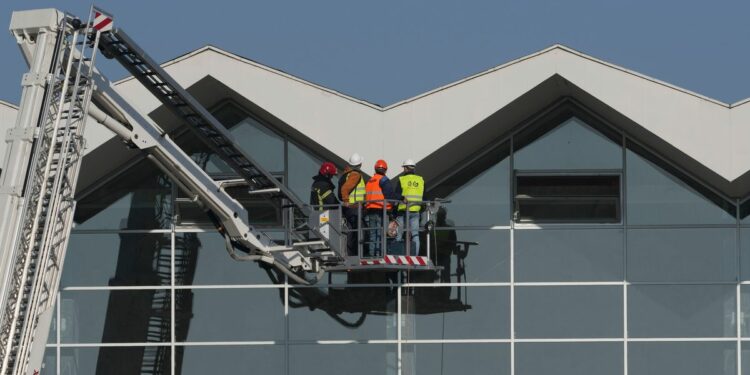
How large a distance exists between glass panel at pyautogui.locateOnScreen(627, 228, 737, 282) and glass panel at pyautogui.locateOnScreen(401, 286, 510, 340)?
240 centimetres

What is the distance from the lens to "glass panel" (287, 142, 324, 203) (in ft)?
94.6

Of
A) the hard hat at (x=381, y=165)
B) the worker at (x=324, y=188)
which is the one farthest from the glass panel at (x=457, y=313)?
the hard hat at (x=381, y=165)

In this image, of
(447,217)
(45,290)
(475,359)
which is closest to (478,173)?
(447,217)

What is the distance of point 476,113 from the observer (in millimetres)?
27625

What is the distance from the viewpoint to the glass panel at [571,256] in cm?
2850

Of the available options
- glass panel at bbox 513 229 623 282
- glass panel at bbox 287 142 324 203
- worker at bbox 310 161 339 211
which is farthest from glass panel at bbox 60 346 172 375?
glass panel at bbox 513 229 623 282

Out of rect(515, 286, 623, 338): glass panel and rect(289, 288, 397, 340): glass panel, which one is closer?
rect(515, 286, 623, 338): glass panel

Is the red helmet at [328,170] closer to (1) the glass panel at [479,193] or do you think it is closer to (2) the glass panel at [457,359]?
(1) the glass panel at [479,193]

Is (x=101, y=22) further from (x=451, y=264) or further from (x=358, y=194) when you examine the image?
(x=451, y=264)

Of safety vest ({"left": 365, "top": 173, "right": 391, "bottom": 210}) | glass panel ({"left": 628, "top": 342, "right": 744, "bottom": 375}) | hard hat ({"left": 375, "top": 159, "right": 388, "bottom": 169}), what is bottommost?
glass panel ({"left": 628, "top": 342, "right": 744, "bottom": 375})

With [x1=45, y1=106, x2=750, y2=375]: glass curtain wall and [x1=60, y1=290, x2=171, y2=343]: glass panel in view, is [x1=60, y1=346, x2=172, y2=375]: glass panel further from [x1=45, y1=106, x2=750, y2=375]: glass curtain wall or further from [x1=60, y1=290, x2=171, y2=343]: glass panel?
[x1=60, y1=290, x2=171, y2=343]: glass panel

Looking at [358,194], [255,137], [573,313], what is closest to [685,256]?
[573,313]

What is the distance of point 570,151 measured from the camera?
28.7 metres

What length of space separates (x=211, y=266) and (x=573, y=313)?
21.4 feet
